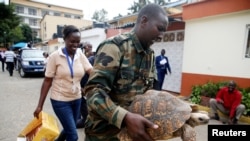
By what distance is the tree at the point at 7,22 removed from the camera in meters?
29.1

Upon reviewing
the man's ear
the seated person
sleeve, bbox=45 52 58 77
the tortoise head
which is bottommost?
the seated person

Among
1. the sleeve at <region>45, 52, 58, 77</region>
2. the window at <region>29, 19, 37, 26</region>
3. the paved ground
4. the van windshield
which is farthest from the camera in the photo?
the window at <region>29, 19, 37, 26</region>

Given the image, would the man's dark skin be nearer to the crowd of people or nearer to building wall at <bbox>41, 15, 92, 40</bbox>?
the crowd of people

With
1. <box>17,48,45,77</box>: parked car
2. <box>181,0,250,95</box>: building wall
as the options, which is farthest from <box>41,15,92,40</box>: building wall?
<box>181,0,250,95</box>: building wall

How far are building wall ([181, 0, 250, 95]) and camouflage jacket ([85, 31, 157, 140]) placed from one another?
575 cm

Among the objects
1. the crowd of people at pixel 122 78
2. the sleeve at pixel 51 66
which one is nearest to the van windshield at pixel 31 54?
the sleeve at pixel 51 66

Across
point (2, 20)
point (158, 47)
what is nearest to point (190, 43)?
point (158, 47)

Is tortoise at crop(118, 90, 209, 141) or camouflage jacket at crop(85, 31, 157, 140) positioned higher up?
camouflage jacket at crop(85, 31, 157, 140)

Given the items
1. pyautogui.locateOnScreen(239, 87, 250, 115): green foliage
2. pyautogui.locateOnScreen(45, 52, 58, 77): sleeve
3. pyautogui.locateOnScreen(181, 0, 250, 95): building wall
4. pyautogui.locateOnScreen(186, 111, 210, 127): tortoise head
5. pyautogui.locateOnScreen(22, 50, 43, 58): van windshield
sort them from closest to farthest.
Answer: pyautogui.locateOnScreen(186, 111, 210, 127): tortoise head < pyautogui.locateOnScreen(45, 52, 58, 77): sleeve < pyautogui.locateOnScreen(239, 87, 250, 115): green foliage < pyautogui.locateOnScreen(181, 0, 250, 95): building wall < pyautogui.locateOnScreen(22, 50, 43, 58): van windshield

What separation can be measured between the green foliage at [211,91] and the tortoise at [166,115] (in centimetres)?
489

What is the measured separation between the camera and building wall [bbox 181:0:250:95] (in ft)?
21.5

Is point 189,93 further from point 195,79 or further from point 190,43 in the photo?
point 190,43

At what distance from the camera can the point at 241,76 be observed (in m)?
6.50

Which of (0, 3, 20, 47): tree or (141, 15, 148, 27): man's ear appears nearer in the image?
(141, 15, 148, 27): man's ear
